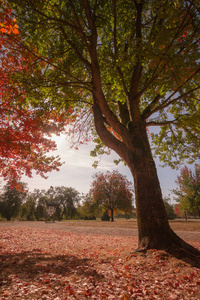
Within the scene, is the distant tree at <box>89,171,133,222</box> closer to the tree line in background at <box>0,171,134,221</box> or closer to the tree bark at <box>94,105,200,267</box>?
the tree line in background at <box>0,171,134,221</box>

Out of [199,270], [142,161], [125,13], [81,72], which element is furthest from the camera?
[81,72]

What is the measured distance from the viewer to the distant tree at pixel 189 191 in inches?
1140

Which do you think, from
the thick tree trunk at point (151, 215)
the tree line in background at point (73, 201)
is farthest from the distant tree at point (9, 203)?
the thick tree trunk at point (151, 215)

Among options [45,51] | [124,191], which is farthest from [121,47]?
[124,191]

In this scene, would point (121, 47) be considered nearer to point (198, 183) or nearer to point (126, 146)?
point (126, 146)

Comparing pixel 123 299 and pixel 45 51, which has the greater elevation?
pixel 45 51

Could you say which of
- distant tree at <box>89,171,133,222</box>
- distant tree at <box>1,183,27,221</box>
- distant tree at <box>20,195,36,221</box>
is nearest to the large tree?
distant tree at <box>89,171,133,222</box>

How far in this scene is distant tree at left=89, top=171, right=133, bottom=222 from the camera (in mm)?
30891

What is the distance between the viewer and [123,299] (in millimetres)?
2877

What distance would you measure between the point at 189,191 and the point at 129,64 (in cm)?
3022

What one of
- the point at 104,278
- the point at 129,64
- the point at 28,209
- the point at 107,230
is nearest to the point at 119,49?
the point at 129,64

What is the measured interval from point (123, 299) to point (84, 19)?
9.76 meters

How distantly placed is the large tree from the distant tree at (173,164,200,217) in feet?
77.8

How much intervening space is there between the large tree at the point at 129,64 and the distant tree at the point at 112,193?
2332cm
